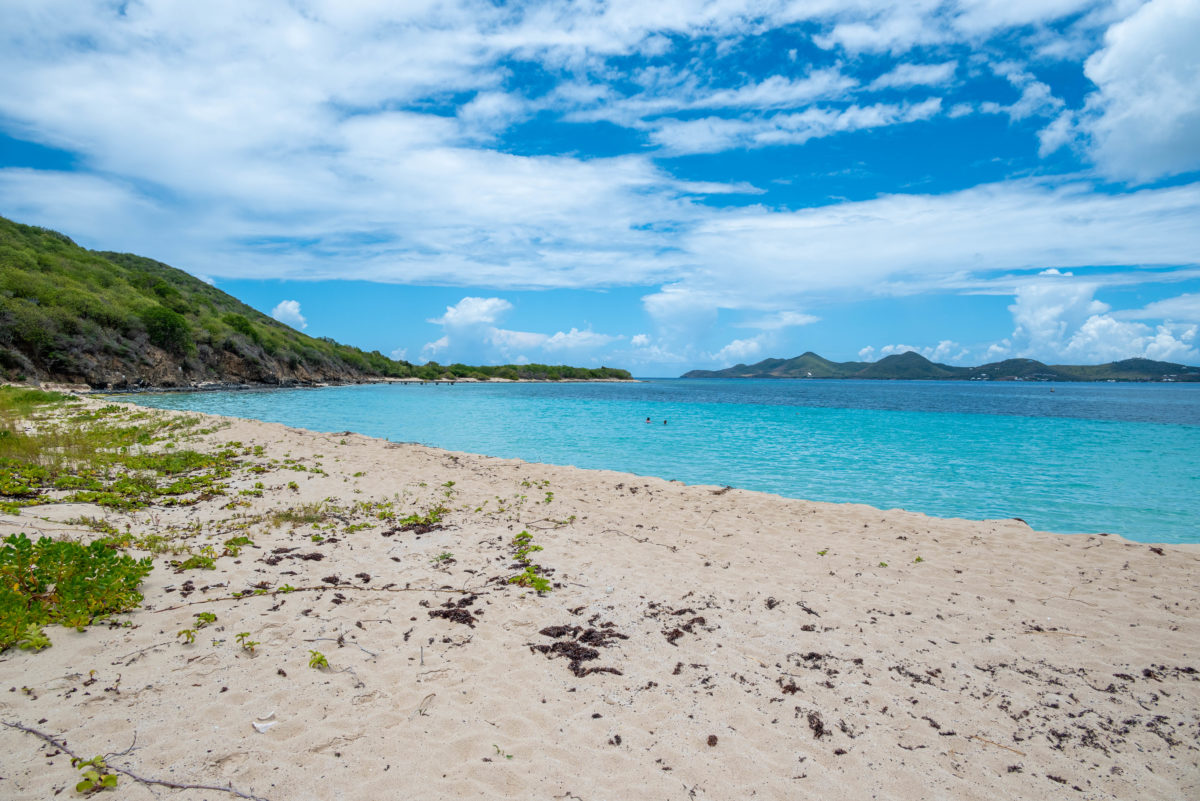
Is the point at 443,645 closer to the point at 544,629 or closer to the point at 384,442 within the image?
the point at 544,629

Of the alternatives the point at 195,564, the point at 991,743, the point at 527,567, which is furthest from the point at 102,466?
the point at 991,743

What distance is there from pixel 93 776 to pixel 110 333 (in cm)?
7101

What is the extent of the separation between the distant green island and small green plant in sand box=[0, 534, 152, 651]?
5273cm

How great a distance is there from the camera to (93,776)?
3279 millimetres

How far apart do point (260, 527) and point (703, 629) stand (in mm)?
7132

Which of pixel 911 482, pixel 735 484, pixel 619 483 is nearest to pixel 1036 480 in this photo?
pixel 911 482

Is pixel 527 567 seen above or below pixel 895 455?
above

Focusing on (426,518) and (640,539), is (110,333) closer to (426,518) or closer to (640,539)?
(426,518)

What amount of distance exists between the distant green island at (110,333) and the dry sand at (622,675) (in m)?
54.1

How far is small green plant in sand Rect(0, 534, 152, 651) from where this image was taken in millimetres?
4797

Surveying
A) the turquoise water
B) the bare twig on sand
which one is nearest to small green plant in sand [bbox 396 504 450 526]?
the bare twig on sand

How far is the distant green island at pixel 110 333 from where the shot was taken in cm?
4506

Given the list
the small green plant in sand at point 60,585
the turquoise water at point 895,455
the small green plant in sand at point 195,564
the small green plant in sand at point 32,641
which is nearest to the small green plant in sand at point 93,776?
the small green plant in sand at point 32,641

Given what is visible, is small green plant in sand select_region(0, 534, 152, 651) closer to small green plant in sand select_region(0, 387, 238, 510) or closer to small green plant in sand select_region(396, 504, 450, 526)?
small green plant in sand select_region(0, 387, 238, 510)
